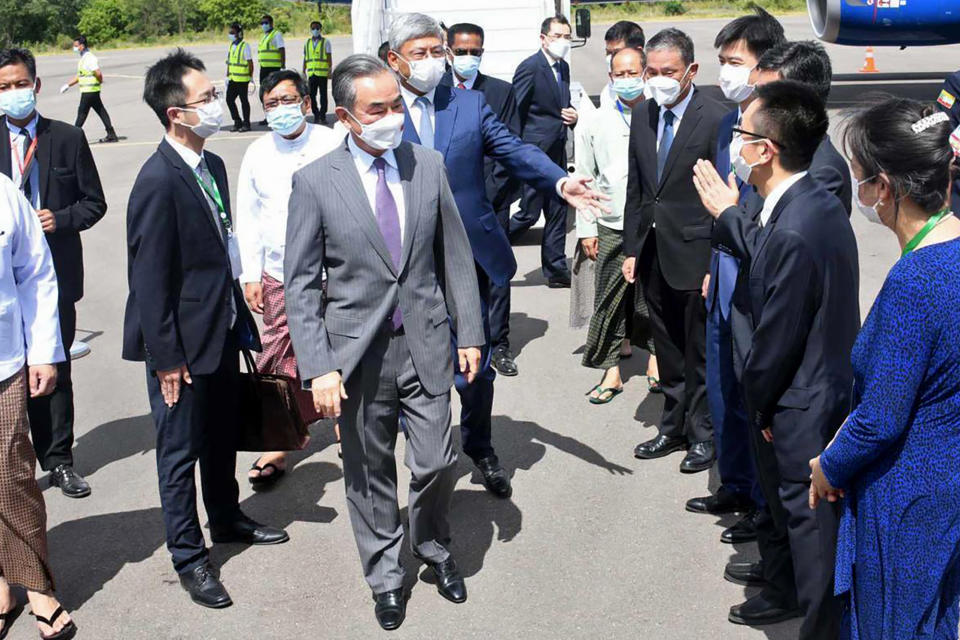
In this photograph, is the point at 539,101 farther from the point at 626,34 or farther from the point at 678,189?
the point at 678,189

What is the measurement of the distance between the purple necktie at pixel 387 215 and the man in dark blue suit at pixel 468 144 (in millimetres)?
855

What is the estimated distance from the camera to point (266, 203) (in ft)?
18.2

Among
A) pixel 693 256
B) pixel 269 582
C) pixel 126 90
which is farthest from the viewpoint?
pixel 126 90

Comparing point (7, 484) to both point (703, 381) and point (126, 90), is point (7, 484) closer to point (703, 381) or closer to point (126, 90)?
point (703, 381)

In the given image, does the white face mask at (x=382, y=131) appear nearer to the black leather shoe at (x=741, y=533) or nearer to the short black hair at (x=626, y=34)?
the black leather shoe at (x=741, y=533)

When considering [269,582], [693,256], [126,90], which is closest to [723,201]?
[693,256]

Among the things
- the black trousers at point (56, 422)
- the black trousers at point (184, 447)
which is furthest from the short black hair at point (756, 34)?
the black trousers at point (56, 422)

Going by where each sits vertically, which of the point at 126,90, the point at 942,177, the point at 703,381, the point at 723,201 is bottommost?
the point at 126,90

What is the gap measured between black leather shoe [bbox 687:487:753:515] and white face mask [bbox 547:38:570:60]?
5358mm

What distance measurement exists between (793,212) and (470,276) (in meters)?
1.41

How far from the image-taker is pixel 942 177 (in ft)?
9.07

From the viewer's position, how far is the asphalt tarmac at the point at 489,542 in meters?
4.29

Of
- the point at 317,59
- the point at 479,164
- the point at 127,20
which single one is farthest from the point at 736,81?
the point at 127,20

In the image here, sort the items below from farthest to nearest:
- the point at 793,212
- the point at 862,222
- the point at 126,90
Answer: the point at 126,90 → the point at 862,222 → the point at 793,212
